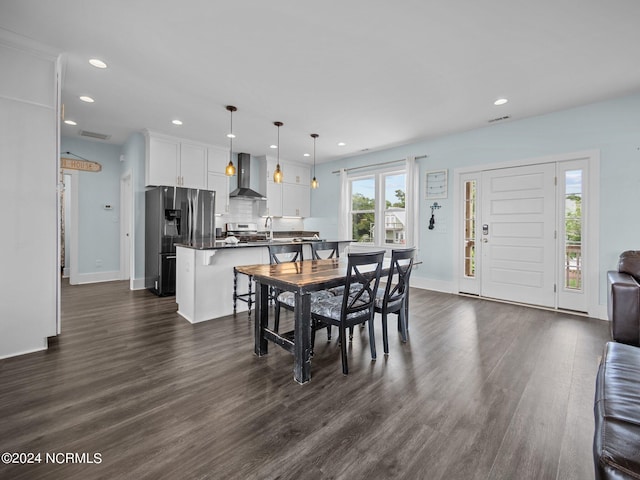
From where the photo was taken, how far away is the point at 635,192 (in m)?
3.47

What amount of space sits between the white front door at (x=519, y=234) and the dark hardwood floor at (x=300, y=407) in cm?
120

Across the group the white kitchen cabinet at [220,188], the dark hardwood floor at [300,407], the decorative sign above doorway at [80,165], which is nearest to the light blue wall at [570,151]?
the dark hardwood floor at [300,407]

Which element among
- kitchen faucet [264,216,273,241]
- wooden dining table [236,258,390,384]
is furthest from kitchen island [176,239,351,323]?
kitchen faucet [264,216,273,241]

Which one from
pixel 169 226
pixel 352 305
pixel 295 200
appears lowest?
pixel 352 305

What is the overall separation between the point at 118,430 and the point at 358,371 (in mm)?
1601

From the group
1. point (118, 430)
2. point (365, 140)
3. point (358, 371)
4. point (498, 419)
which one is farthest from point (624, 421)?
point (365, 140)

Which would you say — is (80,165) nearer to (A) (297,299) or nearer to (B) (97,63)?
(B) (97,63)

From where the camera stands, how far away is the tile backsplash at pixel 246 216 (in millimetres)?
6469

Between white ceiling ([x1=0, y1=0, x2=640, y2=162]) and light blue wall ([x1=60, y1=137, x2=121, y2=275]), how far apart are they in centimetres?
143

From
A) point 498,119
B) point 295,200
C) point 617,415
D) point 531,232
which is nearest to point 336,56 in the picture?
point 498,119

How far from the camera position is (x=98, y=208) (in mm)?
5707

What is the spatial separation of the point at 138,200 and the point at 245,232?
2138 mm

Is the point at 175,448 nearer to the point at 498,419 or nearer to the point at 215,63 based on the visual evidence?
the point at 498,419

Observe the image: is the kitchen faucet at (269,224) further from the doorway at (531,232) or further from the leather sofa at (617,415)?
the leather sofa at (617,415)
